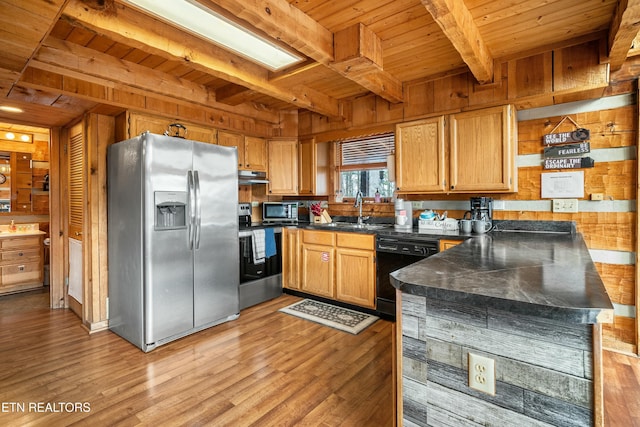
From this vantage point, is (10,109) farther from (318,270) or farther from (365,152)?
(365,152)

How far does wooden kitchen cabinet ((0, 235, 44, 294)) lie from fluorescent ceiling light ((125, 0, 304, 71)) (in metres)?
4.06

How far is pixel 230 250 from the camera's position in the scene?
323cm

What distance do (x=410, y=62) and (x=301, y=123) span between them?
1836mm

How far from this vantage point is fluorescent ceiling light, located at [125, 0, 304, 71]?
1910 millimetres

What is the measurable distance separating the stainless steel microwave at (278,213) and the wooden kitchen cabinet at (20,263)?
3.14 m

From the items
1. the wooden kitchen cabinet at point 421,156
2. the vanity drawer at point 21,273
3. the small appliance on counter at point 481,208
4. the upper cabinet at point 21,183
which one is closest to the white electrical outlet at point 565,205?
the small appliance on counter at point 481,208

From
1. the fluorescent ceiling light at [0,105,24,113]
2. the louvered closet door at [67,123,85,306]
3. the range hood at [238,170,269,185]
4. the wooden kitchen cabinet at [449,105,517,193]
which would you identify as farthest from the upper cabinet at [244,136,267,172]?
the wooden kitchen cabinet at [449,105,517,193]

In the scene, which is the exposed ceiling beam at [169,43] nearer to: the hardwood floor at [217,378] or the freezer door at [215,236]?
the freezer door at [215,236]

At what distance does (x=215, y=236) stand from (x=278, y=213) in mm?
1286

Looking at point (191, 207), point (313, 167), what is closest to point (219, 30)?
point (191, 207)

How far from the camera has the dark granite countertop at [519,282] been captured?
813mm

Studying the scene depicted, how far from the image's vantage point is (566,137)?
109 inches

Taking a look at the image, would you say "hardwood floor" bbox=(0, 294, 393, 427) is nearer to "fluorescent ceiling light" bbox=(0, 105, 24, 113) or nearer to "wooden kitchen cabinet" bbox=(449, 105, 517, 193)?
"wooden kitchen cabinet" bbox=(449, 105, 517, 193)

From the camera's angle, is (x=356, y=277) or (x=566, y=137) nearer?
(x=566, y=137)
